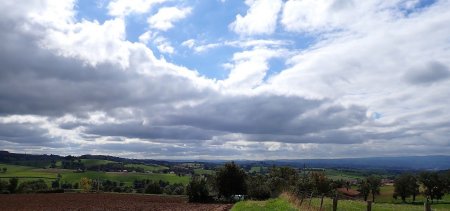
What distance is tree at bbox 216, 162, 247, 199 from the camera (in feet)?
279

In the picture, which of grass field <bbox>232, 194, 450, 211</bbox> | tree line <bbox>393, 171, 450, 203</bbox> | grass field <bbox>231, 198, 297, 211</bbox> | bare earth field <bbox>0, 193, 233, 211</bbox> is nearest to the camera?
grass field <bbox>231, 198, 297, 211</bbox>

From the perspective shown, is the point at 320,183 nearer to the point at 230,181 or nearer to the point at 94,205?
the point at 230,181

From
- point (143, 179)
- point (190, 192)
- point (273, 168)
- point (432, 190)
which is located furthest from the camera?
point (143, 179)

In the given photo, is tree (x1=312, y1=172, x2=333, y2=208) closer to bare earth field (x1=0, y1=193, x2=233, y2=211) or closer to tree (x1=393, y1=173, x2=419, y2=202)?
bare earth field (x1=0, y1=193, x2=233, y2=211)

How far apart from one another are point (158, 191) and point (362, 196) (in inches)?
2434

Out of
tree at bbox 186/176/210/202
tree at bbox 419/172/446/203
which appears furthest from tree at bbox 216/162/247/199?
tree at bbox 419/172/446/203

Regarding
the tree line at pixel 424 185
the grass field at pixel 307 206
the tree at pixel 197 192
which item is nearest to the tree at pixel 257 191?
the tree at pixel 197 192

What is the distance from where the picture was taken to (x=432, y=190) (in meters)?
127

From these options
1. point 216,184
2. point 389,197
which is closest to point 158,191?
point 216,184

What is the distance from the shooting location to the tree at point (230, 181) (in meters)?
85.0

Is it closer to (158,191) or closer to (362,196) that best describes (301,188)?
(158,191)

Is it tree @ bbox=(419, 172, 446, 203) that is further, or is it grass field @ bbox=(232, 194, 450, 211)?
tree @ bbox=(419, 172, 446, 203)

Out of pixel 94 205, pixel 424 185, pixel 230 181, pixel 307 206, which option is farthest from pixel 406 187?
pixel 307 206

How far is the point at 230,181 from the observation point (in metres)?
85.3
